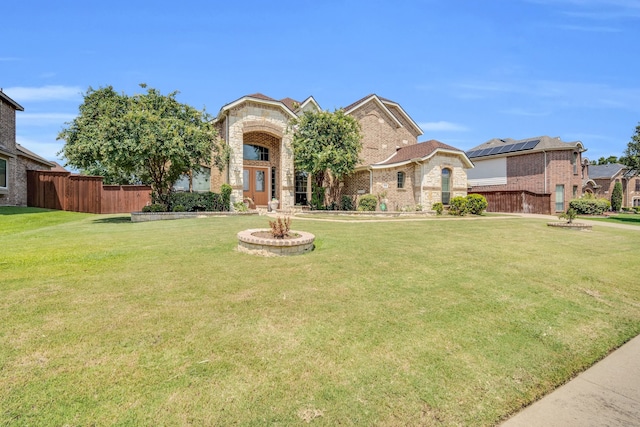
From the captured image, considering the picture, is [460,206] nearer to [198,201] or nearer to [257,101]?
[257,101]

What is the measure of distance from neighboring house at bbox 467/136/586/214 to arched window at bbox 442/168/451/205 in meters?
8.46

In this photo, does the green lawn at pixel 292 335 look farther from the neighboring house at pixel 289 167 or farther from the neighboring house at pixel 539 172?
the neighboring house at pixel 539 172

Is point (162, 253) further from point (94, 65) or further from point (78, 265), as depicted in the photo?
point (94, 65)

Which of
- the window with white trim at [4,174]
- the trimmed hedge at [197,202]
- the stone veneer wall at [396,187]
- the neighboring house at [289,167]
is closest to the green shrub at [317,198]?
the neighboring house at [289,167]

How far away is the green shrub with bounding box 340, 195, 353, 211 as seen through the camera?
23094mm

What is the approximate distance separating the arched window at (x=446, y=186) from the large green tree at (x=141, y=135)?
50.9ft

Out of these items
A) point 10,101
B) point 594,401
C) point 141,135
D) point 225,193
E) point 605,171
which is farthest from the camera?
point 605,171

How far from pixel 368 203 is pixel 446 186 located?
5.94 m

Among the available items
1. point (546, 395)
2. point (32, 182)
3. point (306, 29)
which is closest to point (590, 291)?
point (546, 395)

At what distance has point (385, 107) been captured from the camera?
25125 mm

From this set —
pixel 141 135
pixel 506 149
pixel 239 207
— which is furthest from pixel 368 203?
pixel 506 149

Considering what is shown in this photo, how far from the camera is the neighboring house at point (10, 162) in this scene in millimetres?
18781

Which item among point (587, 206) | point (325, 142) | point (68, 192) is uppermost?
point (325, 142)

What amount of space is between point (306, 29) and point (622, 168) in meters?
50.6
